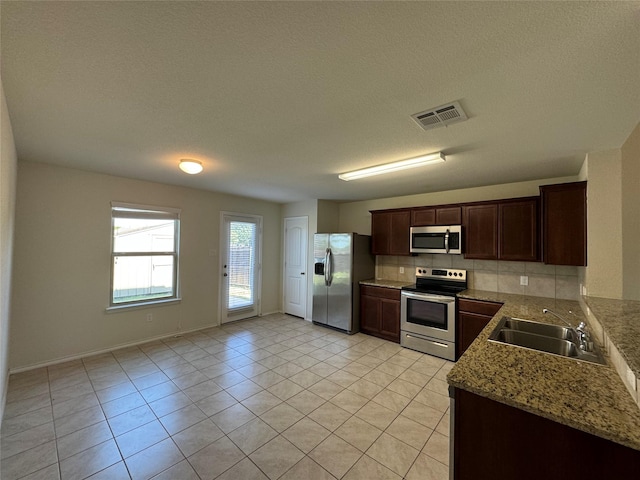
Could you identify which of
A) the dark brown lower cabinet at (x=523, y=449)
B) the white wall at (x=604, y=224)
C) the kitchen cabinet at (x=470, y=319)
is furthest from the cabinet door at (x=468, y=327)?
the dark brown lower cabinet at (x=523, y=449)

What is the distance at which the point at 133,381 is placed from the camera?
2914 mm

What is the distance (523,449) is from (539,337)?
124 cm

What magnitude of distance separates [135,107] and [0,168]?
3.14ft

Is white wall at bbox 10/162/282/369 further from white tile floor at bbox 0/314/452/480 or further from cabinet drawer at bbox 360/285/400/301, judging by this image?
cabinet drawer at bbox 360/285/400/301

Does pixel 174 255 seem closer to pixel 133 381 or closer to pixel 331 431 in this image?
pixel 133 381

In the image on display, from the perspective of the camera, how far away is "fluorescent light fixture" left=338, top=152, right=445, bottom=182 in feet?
8.58

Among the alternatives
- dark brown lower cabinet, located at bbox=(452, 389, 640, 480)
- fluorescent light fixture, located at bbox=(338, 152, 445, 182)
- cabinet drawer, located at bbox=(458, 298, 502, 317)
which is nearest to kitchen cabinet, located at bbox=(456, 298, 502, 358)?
Answer: cabinet drawer, located at bbox=(458, 298, 502, 317)

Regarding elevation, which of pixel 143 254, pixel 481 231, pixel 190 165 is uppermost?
pixel 190 165

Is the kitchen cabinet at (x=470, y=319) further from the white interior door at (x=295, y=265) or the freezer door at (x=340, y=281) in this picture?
the white interior door at (x=295, y=265)

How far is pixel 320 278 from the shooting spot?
5023mm

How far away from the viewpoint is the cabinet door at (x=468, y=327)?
3383 millimetres

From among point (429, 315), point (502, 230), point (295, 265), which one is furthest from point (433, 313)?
point (295, 265)

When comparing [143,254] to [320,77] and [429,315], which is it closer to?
[320,77]

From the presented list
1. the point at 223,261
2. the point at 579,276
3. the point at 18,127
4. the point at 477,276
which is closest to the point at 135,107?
the point at 18,127
